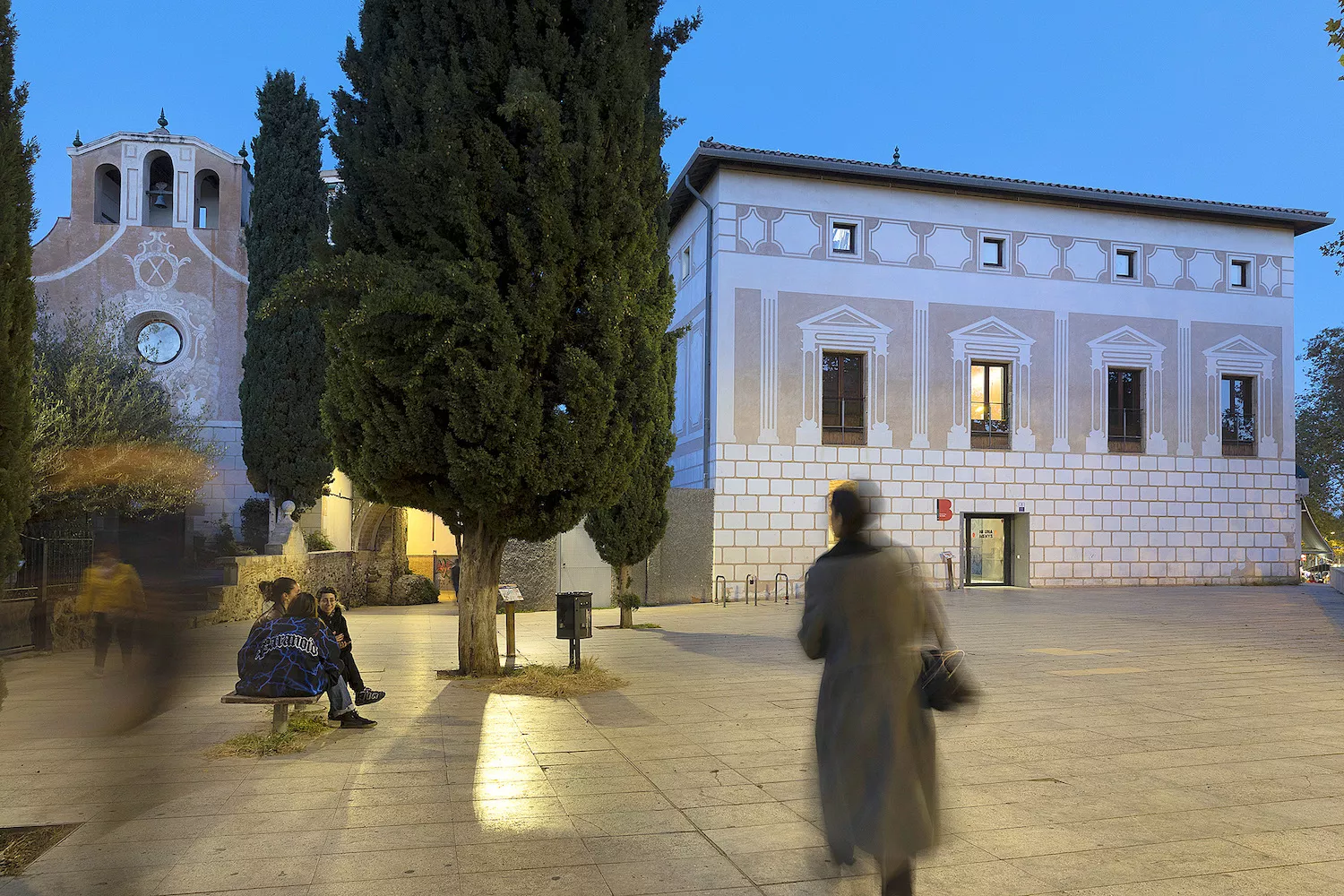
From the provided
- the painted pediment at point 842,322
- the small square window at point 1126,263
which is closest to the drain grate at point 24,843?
the painted pediment at point 842,322

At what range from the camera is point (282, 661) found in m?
7.86

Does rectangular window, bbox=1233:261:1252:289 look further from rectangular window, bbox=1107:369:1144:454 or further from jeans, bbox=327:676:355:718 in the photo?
jeans, bbox=327:676:355:718

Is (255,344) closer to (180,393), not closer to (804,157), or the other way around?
(180,393)

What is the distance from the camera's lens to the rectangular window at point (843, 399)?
27.3m

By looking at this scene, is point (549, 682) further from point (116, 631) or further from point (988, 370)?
point (988, 370)

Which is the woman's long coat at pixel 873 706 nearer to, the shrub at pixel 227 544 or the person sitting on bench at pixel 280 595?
the person sitting on bench at pixel 280 595

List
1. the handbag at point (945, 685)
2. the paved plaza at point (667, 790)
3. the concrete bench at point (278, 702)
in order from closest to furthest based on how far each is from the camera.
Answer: the handbag at point (945, 685) < the paved plaza at point (667, 790) < the concrete bench at point (278, 702)

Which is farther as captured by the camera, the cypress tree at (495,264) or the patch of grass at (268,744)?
the cypress tree at (495,264)

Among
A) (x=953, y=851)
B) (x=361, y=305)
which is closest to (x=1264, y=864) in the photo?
(x=953, y=851)

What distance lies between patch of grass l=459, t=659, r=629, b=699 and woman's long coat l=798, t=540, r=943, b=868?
6713mm

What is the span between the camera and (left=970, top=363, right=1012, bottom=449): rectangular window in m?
28.5

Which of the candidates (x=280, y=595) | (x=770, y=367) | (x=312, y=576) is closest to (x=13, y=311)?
(x=280, y=595)

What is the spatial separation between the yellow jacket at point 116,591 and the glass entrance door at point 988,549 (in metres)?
23.6

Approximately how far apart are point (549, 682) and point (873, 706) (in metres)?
7.13
